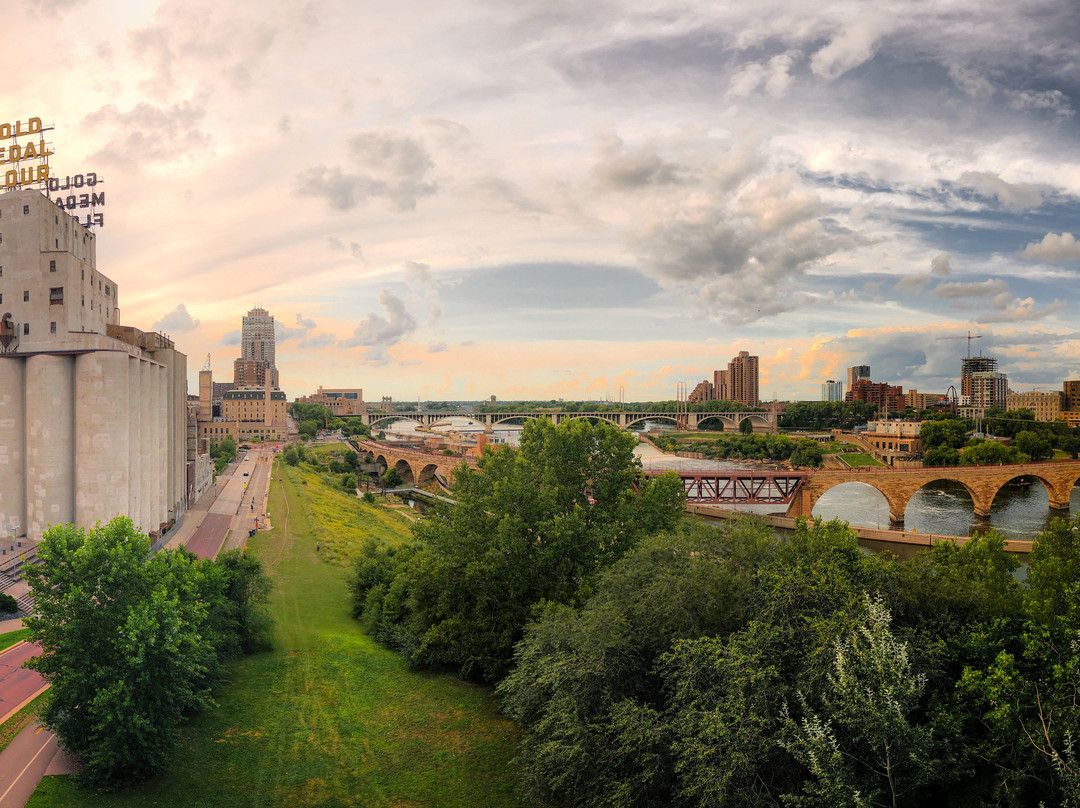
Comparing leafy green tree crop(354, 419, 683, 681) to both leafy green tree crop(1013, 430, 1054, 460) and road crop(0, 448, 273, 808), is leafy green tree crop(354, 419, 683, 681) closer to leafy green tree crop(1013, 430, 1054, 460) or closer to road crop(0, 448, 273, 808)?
road crop(0, 448, 273, 808)

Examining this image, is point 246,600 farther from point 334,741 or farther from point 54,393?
point 54,393

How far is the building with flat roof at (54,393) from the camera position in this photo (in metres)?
46.6

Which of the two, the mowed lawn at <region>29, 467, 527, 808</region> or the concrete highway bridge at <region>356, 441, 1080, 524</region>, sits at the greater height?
the concrete highway bridge at <region>356, 441, 1080, 524</region>

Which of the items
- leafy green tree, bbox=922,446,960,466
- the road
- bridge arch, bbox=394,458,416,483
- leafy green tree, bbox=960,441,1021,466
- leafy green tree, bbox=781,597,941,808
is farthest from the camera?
bridge arch, bbox=394,458,416,483

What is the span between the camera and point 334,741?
25.4 metres

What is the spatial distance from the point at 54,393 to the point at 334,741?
122ft

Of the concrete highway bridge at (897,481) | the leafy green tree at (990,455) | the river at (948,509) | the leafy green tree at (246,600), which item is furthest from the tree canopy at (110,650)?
the leafy green tree at (990,455)

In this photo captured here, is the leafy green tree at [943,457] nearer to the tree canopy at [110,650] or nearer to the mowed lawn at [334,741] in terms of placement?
the mowed lawn at [334,741]

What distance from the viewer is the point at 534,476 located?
31953 mm

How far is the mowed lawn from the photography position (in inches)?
855

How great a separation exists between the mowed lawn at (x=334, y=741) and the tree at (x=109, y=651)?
1.48 m

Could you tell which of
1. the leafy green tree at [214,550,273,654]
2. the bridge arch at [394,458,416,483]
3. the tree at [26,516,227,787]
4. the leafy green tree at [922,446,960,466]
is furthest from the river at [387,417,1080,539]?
the tree at [26,516,227,787]

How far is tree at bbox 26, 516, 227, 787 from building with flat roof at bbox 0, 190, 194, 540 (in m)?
28.4

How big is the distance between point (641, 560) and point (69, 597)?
60.7ft
